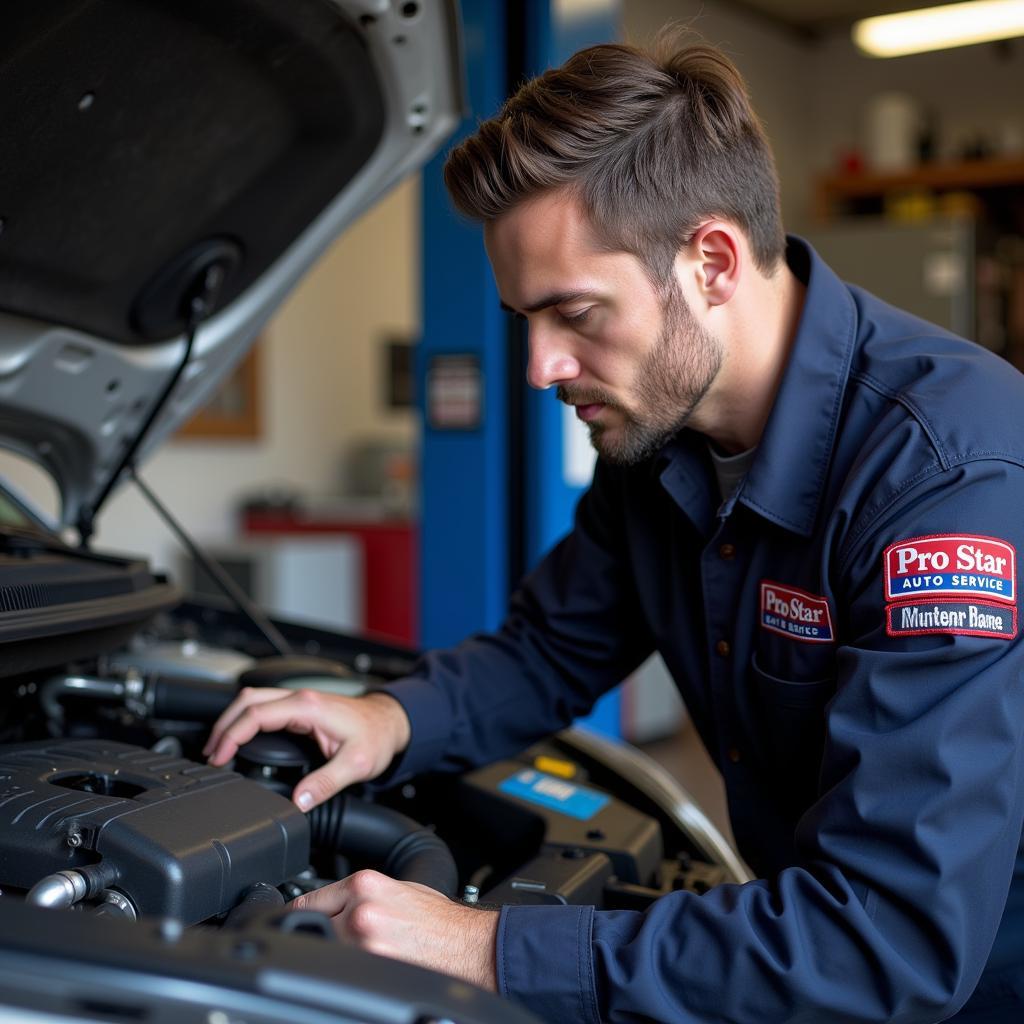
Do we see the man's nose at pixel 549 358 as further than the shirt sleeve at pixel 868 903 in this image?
Yes

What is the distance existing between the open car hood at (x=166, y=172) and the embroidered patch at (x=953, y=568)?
686 mm

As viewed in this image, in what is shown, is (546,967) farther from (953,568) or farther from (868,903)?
(953,568)

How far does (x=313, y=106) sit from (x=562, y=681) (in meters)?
0.67

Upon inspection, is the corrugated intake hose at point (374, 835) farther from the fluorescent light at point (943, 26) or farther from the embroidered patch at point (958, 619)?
the fluorescent light at point (943, 26)

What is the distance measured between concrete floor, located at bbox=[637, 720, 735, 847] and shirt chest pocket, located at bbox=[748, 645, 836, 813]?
87.2 inches

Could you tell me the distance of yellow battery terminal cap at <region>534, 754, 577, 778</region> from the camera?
1365mm

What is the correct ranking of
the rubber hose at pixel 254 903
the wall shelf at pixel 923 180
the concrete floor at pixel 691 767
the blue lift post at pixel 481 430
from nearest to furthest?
1. the rubber hose at pixel 254 903
2. the blue lift post at pixel 481 430
3. the concrete floor at pixel 691 767
4. the wall shelf at pixel 923 180

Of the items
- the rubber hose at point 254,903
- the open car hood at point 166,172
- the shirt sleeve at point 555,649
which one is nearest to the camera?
the rubber hose at point 254,903

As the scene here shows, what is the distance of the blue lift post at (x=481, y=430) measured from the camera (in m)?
2.89

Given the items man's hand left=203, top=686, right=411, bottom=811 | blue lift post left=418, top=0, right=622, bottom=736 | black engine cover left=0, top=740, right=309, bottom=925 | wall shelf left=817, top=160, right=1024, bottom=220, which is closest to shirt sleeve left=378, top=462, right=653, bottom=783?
man's hand left=203, top=686, right=411, bottom=811

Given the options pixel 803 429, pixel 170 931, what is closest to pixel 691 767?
pixel 803 429

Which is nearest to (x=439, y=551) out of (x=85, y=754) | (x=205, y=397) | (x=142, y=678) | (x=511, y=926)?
(x=205, y=397)

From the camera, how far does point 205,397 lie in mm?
1560

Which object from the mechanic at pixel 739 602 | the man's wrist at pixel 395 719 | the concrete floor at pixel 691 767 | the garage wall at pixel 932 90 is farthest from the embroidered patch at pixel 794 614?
the garage wall at pixel 932 90
